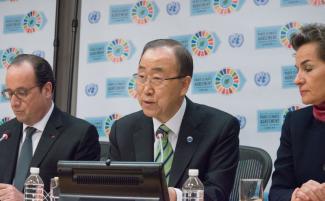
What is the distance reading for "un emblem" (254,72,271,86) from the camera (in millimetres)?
3994

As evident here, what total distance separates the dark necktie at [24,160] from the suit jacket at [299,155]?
1334 mm

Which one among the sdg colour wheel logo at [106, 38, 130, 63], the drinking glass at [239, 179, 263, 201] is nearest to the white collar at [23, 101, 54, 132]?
the sdg colour wheel logo at [106, 38, 130, 63]

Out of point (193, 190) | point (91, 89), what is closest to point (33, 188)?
point (193, 190)

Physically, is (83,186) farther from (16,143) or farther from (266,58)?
(266,58)

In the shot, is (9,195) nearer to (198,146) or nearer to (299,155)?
(198,146)

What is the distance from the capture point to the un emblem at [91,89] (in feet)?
15.3

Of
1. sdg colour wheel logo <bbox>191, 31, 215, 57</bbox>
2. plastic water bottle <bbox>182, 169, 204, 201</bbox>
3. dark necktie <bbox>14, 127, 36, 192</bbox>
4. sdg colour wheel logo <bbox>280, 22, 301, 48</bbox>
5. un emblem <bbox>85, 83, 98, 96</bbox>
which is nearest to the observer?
plastic water bottle <bbox>182, 169, 204, 201</bbox>

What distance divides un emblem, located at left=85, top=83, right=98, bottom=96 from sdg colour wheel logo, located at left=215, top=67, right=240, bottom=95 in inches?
40.0

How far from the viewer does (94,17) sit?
15.5ft

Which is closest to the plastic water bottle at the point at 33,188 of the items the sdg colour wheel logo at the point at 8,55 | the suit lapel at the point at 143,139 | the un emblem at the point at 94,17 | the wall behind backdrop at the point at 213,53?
the suit lapel at the point at 143,139

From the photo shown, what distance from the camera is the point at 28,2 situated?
5023mm

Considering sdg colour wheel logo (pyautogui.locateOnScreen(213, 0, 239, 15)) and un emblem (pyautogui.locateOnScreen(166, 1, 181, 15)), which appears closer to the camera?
sdg colour wheel logo (pyautogui.locateOnScreen(213, 0, 239, 15))

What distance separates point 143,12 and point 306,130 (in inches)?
78.5

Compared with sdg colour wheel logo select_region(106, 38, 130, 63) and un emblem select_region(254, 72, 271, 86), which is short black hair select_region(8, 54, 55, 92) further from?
un emblem select_region(254, 72, 271, 86)
